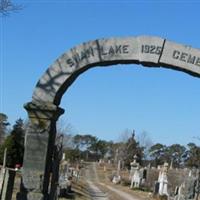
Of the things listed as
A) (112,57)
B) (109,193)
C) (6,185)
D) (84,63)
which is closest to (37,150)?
(6,185)

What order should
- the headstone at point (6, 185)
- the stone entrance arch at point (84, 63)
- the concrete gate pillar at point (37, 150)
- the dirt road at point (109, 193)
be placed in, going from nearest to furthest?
the concrete gate pillar at point (37, 150)
the stone entrance arch at point (84, 63)
the headstone at point (6, 185)
the dirt road at point (109, 193)

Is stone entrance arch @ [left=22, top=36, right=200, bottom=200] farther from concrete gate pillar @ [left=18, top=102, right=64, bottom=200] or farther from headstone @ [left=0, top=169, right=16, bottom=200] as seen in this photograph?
headstone @ [left=0, top=169, right=16, bottom=200]

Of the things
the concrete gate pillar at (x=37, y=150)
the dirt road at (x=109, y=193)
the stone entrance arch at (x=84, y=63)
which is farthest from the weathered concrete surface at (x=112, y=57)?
the dirt road at (x=109, y=193)

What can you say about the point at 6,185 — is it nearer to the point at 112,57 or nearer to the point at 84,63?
the point at 84,63

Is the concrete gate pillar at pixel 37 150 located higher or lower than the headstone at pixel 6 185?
higher

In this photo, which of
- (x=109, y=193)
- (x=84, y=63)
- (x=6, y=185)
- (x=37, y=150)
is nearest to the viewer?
(x=37, y=150)

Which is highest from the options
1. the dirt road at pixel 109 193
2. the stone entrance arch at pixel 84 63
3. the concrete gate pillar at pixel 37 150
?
the stone entrance arch at pixel 84 63

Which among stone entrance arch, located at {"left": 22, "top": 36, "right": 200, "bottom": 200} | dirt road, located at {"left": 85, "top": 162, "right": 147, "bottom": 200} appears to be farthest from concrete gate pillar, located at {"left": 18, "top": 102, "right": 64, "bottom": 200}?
dirt road, located at {"left": 85, "top": 162, "right": 147, "bottom": 200}

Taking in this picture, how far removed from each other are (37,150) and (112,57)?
95.6 inches

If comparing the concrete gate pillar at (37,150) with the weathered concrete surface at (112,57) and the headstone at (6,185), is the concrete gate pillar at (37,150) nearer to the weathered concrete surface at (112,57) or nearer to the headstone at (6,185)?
the weathered concrete surface at (112,57)

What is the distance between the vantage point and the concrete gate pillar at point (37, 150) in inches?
465

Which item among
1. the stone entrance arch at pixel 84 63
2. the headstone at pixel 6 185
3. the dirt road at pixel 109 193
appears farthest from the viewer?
the dirt road at pixel 109 193

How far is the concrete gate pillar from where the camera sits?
38.7 feet

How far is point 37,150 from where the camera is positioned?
11.9 meters
